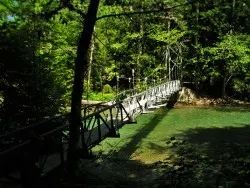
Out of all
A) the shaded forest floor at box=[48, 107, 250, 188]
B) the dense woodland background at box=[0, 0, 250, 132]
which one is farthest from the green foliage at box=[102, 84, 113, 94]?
the shaded forest floor at box=[48, 107, 250, 188]

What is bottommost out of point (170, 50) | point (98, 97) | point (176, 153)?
point (176, 153)

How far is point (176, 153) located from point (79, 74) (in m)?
6.00

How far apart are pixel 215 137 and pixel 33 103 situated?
7661mm

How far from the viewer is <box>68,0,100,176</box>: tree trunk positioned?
5.19 meters

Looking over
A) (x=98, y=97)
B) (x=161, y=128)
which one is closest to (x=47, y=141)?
(x=161, y=128)

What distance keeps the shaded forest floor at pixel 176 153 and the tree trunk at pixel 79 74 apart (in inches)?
18.8

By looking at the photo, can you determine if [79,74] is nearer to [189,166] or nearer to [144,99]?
[189,166]

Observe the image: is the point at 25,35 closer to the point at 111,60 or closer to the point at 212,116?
the point at 212,116

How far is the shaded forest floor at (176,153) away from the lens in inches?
257

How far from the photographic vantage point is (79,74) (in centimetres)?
524

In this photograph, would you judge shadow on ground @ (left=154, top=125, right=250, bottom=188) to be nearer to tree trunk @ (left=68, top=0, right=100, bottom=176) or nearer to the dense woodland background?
tree trunk @ (left=68, top=0, right=100, bottom=176)

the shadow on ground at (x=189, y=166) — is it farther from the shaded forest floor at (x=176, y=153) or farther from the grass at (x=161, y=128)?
the grass at (x=161, y=128)

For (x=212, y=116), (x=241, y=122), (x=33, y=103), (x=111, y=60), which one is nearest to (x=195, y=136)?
(x=241, y=122)

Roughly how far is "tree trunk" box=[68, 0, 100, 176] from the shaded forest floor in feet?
1.56
